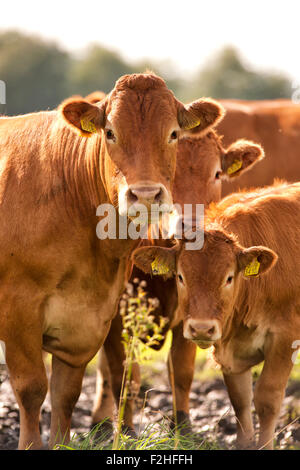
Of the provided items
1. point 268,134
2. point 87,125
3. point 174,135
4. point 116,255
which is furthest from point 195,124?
point 268,134

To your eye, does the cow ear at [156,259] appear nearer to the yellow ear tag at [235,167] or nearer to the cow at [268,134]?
the yellow ear tag at [235,167]

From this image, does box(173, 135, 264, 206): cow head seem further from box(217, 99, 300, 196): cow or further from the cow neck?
box(217, 99, 300, 196): cow

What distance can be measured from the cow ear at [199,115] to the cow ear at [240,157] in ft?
5.85

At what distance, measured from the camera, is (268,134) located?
39.4ft

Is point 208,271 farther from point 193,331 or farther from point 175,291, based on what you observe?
point 175,291

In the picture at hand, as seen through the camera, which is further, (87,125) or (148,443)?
(148,443)

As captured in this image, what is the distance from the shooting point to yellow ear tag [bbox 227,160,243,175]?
28.7 ft

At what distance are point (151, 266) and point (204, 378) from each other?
4207mm

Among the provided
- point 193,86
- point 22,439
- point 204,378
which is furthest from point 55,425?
point 193,86

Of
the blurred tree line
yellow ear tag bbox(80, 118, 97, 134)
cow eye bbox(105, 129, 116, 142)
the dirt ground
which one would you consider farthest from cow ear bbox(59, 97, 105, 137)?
the blurred tree line

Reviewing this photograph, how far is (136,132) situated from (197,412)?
4.38 m

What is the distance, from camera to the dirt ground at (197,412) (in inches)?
330

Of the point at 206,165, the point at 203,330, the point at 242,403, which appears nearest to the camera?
the point at 203,330

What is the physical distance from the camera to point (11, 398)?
9672 mm
